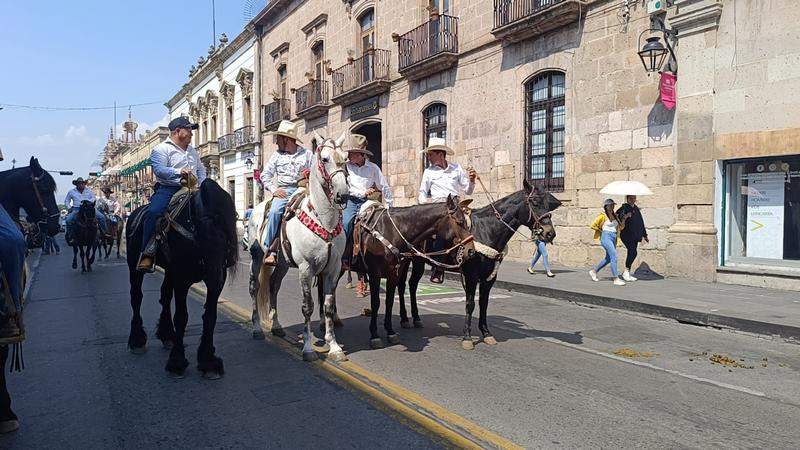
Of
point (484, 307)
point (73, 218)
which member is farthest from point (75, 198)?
point (484, 307)

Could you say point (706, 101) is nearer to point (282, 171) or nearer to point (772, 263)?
point (772, 263)

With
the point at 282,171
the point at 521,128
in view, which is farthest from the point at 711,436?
the point at 521,128

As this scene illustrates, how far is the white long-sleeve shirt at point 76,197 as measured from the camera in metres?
14.3

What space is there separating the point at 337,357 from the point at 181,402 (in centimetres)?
159

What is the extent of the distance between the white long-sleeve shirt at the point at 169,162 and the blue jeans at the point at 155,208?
2.9 inches

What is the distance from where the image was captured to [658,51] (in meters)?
11.3

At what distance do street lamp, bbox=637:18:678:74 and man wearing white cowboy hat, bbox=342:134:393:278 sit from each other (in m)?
7.37

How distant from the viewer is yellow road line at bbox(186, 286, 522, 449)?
11.9ft

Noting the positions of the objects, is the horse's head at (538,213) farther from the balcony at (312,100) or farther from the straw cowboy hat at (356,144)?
the balcony at (312,100)

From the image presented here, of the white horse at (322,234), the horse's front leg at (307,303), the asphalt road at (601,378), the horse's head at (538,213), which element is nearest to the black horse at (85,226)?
the asphalt road at (601,378)

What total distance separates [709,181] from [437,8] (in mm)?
11169

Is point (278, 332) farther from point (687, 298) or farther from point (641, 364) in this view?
point (687, 298)

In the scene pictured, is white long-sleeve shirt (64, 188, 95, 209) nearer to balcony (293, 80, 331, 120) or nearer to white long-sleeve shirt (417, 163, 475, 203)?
white long-sleeve shirt (417, 163, 475, 203)

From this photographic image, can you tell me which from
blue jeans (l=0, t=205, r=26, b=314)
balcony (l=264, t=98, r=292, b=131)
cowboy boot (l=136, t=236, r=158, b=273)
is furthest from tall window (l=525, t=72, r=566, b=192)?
balcony (l=264, t=98, r=292, b=131)
